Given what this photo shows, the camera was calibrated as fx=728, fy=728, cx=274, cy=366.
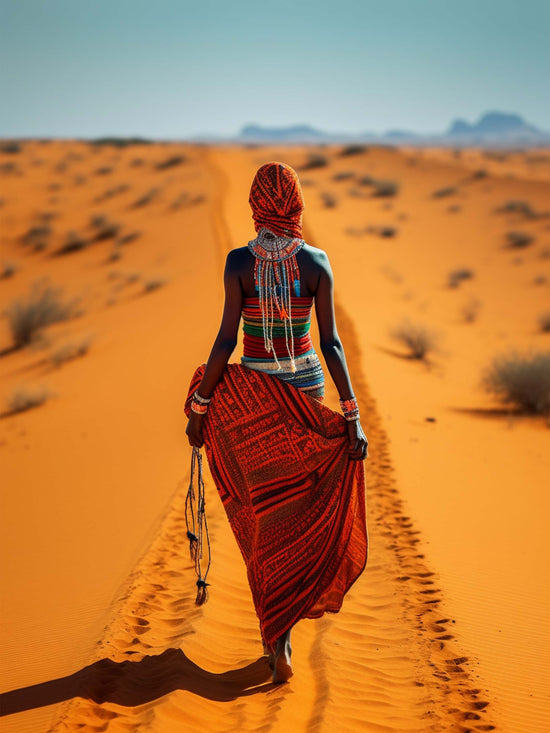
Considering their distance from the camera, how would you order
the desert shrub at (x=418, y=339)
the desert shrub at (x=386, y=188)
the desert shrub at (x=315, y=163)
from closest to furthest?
the desert shrub at (x=418, y=339) → the desert shrub at (x=386, y=188) → the desert shrub at (x=315, y=163)

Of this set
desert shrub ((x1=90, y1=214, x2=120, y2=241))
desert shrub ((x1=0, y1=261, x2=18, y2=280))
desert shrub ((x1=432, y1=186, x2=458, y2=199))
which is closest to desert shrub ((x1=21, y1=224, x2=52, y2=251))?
desert shrub ((x1=90, y1=214, x2=120, y2=241))

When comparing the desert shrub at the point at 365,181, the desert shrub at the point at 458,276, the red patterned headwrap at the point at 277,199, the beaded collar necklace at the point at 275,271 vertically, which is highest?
the red patterned headwrap at the point at 277,199

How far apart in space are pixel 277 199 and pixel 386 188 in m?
34.5

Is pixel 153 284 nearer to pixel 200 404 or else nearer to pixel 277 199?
pixel 200 404

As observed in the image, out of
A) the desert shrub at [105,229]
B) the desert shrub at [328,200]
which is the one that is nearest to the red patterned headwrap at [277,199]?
the desert shrub at [105,229]

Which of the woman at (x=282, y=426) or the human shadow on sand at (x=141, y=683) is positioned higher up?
the woman at (x=282, y=426)

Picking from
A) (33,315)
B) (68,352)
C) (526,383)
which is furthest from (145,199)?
(526,383)

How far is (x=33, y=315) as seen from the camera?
15.1 m

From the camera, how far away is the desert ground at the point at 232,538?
136 inches

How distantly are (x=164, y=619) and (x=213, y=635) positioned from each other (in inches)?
14.1

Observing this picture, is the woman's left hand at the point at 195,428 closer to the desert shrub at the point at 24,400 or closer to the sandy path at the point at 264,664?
the sandy path at the point at 264,664

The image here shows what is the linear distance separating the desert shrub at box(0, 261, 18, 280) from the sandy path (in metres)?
19.0

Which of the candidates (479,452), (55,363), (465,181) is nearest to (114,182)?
(465,181)

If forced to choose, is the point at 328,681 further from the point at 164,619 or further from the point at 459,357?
the point at 459,357
